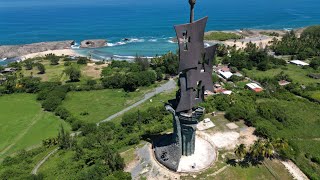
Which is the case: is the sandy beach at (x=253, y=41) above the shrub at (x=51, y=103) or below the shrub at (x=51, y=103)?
above

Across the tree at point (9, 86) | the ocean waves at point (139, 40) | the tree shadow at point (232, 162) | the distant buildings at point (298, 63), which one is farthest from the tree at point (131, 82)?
the ocean waves at point (139, 40)

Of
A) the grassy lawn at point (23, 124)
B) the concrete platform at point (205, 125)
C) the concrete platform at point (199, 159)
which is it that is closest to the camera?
the concrete platform at point (199, 159)

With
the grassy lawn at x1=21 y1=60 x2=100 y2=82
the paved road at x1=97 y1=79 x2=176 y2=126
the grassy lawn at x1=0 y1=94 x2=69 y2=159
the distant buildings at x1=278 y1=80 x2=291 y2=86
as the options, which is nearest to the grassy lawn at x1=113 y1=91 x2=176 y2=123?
the paved road at x1=97 y1=79 x2=176 y2=126

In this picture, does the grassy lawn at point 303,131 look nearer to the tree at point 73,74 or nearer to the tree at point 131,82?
the tree at point 131,82

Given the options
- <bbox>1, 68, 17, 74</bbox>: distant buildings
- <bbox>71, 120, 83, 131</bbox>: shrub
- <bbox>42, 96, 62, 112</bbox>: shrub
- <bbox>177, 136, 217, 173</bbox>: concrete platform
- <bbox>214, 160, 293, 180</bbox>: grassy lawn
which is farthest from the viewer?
<bbox>1, 68, 17, 74</bbox>: distant buildings

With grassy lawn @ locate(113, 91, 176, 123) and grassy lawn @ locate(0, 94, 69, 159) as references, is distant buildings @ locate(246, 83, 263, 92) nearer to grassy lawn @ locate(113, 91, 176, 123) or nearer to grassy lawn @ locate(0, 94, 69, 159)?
grassy lawn @ locate(113, 91, 176, 123)

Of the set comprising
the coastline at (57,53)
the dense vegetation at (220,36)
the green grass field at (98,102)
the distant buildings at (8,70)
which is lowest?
the green grass field at (98,102)

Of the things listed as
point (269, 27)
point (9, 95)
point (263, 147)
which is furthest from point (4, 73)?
A: point (269, 27)

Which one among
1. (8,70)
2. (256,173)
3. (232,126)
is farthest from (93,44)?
(256,173)
